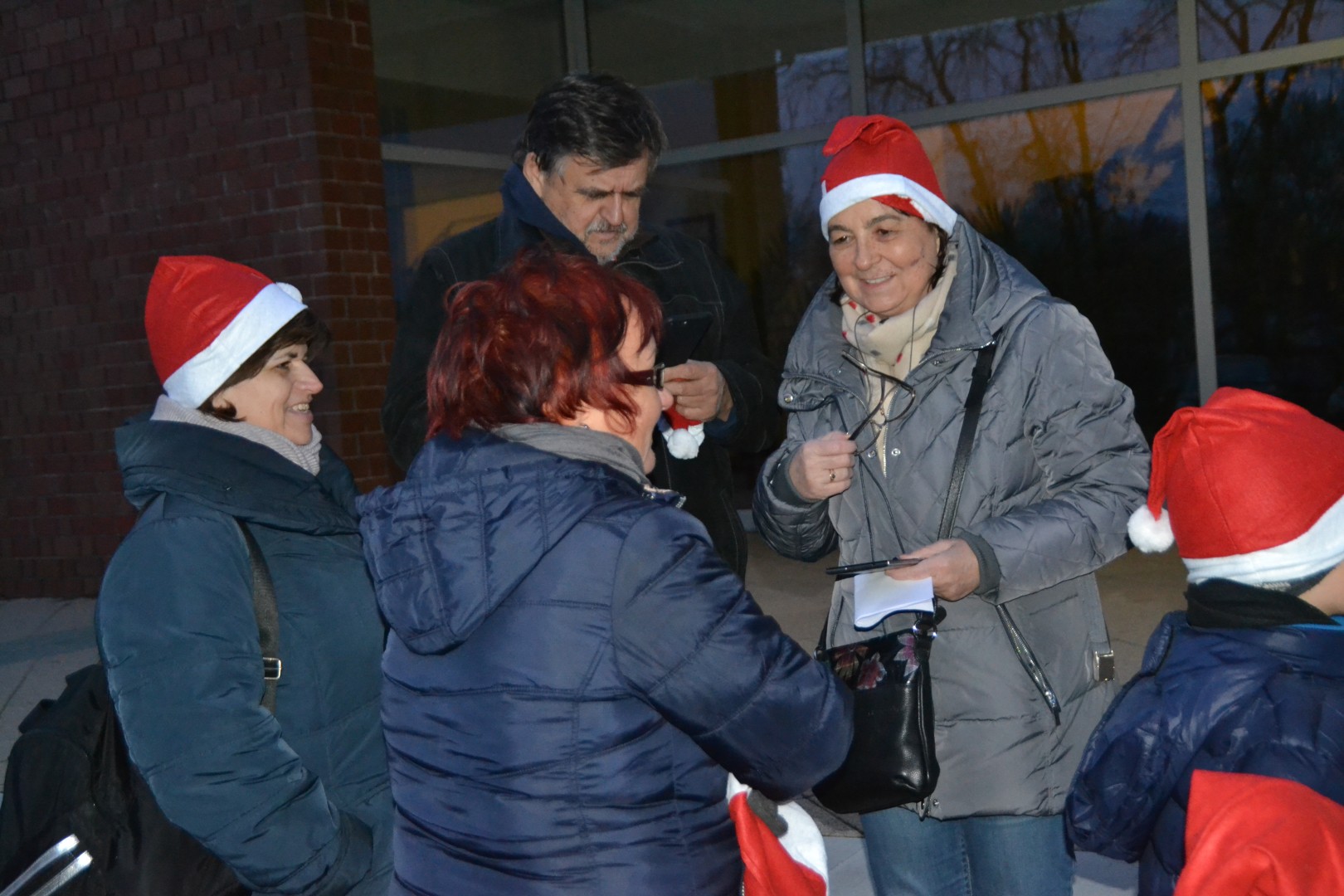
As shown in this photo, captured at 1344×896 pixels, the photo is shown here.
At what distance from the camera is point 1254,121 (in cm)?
805

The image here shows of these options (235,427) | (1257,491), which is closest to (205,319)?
(235,427)

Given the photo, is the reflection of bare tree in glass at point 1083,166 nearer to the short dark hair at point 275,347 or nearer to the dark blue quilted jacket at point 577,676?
the short dark hair at point 275,347

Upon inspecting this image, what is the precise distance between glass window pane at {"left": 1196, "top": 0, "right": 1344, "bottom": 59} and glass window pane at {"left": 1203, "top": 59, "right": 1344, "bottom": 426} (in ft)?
0.58

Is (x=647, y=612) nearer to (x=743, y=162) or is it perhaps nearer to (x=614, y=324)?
(x=614, y=324)

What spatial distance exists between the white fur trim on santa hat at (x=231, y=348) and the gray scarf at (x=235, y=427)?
0.06 feet

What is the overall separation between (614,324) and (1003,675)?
111 cm

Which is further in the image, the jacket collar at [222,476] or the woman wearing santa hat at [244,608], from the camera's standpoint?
the jacket collar at [222,476]

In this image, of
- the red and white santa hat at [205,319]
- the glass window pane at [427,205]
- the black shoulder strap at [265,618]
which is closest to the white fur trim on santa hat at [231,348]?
the red and white santa hat at [205,319]

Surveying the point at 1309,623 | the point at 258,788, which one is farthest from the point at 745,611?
the point at 258,788

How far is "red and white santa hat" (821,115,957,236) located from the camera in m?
2.68

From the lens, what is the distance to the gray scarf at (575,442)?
1.81 metres

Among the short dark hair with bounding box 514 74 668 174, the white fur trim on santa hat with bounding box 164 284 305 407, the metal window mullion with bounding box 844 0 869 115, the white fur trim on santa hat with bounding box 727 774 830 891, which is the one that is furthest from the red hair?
the metal window mullion with bounding box 844 0 869 115

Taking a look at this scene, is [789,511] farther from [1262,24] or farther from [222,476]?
[1262,24]

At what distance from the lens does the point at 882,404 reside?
8.73ft
